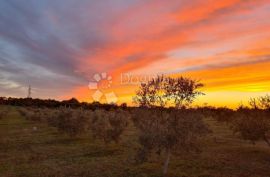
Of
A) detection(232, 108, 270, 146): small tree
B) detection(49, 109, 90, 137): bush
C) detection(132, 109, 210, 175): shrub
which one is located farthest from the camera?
detection(49, 109, 90, 137): bush

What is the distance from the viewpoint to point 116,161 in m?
19.3

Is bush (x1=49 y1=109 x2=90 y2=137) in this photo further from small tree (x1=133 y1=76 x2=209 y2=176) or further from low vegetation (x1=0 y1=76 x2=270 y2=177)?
small tree (x1=133 y1=76 x2=209 y2=176)

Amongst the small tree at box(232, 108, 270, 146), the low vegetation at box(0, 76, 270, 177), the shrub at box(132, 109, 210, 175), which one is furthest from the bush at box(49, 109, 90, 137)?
the shrub at box(132, 109, 210, 175)

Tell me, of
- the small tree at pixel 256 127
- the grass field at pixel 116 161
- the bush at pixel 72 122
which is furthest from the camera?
the bush at pixel 72 122

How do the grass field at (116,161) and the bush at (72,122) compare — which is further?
the bush at (72,122)

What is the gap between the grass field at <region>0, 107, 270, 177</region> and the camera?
1662cm

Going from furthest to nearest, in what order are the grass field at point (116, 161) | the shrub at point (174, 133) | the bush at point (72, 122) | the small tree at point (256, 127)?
the bush at point (72, 122), the small tree at point (256, 127), the grass field at point (116, 161), the shrub at point (174, 133)

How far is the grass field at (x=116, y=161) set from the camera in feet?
54.5

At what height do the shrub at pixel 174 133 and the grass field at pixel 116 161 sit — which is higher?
the shrub at pixel 174 133

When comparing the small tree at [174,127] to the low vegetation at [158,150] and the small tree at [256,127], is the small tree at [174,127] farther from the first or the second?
the small tree at [256,127]

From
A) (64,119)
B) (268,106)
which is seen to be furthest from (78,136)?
(268,106)

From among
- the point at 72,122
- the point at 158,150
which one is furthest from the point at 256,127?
the point at 72,122

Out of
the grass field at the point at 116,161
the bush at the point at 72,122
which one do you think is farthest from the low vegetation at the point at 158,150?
the bush at the point at 72,122

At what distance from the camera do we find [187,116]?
15719 mm
